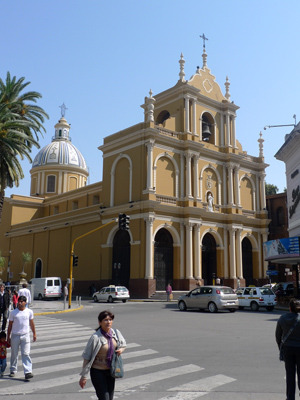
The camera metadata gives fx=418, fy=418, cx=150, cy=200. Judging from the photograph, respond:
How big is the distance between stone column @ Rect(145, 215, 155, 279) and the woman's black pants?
30749mm

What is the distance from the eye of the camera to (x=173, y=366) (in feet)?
29.8

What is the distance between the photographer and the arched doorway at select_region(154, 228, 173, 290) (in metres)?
37.6

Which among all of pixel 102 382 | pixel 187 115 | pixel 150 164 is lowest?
pixel 102 382

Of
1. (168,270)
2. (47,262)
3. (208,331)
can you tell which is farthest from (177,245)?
(208,331)

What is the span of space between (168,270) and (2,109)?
66.9ft

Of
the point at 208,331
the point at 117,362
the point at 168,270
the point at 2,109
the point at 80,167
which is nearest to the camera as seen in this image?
the point at 117,362

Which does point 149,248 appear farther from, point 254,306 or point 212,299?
point 212,299

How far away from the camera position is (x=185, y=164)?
41125mm

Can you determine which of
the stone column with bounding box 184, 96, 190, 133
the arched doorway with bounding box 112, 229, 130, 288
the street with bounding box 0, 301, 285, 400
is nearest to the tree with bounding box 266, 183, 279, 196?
the stone column with bounding box 184, 96, 190, 133

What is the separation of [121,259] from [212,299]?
16.9 metres

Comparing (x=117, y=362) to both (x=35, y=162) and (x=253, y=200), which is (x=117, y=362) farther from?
(x=35, y=162)

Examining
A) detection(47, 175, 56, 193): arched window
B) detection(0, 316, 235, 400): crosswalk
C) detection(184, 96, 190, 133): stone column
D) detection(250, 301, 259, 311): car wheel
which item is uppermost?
detection(184, 96, 190, 133): stone column

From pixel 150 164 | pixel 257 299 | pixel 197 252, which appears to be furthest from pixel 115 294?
pixel 150 164

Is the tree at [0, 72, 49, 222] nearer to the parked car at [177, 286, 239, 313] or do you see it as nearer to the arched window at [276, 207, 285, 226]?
the parked car at [177, 286, 239, 313]
